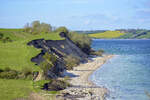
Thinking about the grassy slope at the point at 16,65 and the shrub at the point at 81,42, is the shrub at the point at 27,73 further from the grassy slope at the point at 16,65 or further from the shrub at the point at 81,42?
the shrub at the point at 81,42

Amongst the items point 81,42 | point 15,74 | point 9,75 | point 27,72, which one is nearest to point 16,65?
point 15,74

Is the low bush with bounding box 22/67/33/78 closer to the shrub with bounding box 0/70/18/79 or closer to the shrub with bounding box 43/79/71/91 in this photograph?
the shrub with bounding box 0/70/18/79

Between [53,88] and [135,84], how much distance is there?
13.4 meters

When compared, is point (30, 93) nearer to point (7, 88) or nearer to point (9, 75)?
point (7, 88)

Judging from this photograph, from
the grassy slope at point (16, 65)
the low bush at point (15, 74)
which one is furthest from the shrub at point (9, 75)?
the grassy slope at point (16, 65)

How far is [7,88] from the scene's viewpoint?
977 inches

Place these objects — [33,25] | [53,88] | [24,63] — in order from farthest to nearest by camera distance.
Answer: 1. [33,25]
2. [24,63]
3. [53,88]

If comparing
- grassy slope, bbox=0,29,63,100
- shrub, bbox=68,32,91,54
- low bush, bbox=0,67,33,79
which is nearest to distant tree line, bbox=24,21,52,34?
shrub, bbox=68,32,91,54

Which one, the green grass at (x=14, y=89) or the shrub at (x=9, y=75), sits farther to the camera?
the shrub at (x=9, y=75)

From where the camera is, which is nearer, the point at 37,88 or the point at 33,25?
the point at 37,88

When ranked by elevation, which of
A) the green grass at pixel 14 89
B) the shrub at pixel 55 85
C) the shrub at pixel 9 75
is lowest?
the shrub at pixel 55 85

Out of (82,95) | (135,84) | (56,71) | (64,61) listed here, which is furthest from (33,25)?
(82,95)

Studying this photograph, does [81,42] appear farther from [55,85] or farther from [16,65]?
[55,85]

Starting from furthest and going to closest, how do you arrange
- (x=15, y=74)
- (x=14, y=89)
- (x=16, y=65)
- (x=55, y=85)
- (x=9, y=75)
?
(x=16, y=65) → (x=15, y=74) → (x=55, y=85) → (x=9, y=75) → (x=14, y=89)
